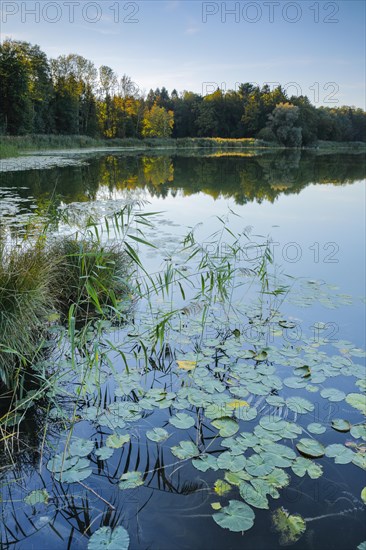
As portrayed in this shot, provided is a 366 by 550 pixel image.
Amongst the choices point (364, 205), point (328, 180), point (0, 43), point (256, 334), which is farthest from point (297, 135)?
point (256, 334)

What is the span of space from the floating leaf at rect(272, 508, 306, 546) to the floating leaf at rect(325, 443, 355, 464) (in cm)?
41

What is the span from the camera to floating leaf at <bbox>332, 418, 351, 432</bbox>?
7.52ft

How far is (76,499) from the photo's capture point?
5.95 ft

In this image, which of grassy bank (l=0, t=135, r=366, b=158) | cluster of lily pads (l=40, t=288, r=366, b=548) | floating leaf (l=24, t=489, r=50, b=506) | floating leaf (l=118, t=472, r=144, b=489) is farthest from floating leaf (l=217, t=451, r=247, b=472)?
grassy bank (l=0, t=135, r=366, b=158)

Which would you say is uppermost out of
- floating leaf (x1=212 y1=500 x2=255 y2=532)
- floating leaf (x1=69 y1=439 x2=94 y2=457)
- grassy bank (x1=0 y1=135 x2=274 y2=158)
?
grassy bank (x1=0 y1=135 x2=274 y2=158)

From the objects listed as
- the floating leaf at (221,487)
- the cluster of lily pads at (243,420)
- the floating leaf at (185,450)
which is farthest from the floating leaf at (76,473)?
the floating leaf at (221,487)

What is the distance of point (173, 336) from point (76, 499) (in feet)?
5.66

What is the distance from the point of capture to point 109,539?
1.61m

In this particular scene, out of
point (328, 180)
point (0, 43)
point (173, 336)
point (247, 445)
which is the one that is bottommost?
point (247, 445)

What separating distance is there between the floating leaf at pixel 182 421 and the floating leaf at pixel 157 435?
0.08 metres

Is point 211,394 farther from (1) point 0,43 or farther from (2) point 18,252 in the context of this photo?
(1) point 0,43

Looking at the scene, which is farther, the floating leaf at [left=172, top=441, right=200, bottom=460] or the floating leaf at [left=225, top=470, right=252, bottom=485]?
the floating leaf at [left=172, top=441, right=200, bottom=460]

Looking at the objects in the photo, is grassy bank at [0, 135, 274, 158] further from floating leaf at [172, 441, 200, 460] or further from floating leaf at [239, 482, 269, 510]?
floating leaf at [239, 482, 269, 510]

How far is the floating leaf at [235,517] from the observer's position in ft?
5.54
